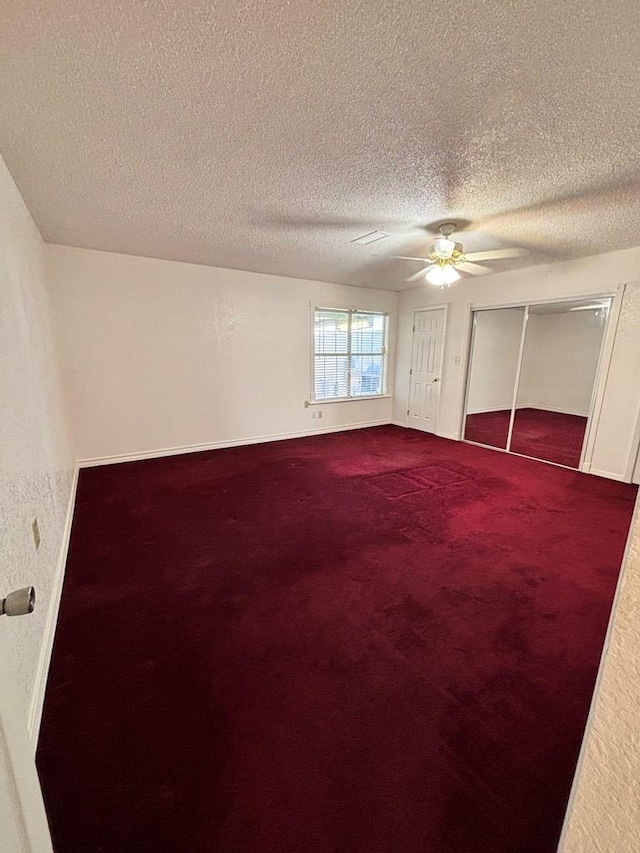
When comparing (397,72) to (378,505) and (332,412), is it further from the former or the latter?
(332,412)

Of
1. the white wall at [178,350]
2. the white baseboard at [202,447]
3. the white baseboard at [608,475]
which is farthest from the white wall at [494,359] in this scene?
the white wall at [178,350]

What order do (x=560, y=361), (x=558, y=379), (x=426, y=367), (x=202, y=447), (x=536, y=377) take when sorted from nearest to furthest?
(x=202, y=447), (x=560, y=361), (x=558, y=379), (x=426, y=367), (x=536, y=377)

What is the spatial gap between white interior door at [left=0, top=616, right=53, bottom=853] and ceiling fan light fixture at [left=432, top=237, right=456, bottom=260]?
3379 millimetres

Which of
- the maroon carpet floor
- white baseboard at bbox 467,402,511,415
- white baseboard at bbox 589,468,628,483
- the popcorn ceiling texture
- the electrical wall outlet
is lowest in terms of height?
white baseboard at bbox 589,468,628,483

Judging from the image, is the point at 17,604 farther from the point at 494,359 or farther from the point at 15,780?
the point at 494,359

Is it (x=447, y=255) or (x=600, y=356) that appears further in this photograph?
(x=600, y=356)

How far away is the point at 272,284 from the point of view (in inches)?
189

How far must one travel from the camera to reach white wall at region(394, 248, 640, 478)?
361 cm

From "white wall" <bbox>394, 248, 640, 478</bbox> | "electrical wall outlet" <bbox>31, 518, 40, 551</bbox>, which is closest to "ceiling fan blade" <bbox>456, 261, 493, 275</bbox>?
"white wall" <bbox>394, 248, 640, 478</bbox>

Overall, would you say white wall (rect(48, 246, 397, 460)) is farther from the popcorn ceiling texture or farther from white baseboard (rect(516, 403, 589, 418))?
the popcorn ceiling texture

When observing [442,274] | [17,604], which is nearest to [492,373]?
[442,274]

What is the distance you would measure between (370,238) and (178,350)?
254 centimetres

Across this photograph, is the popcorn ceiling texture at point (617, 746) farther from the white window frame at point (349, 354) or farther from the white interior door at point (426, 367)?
the white interior door at point (426, 367)

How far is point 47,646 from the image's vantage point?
1.59 metres
